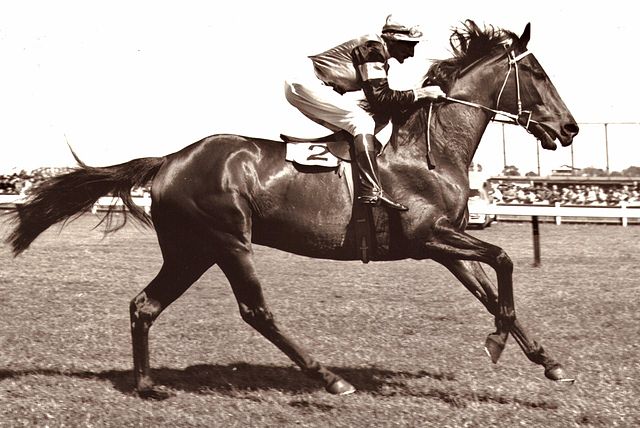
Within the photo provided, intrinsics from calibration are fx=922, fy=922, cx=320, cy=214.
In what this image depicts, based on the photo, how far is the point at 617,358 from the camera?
7.26 metres

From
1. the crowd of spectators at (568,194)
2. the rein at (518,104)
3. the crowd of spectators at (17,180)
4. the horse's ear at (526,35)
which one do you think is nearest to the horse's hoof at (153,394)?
the rein at (518,104)

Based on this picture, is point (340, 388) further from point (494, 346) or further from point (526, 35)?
point (526, 35)

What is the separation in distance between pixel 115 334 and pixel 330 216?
315cm

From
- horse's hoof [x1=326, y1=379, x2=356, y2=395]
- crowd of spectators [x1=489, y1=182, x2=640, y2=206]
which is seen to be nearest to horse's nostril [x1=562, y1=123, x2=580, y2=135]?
horse's hoof [x1=326, y1=379, x2=356, y2=395]

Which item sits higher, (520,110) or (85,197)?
(520,110)

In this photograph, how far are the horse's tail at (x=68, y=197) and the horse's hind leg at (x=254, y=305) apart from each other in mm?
928

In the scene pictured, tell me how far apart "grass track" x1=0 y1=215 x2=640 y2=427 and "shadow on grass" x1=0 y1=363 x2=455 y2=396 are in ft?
0.05

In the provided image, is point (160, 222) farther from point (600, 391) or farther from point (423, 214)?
point (600, 391)

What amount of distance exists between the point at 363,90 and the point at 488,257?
1409 mm

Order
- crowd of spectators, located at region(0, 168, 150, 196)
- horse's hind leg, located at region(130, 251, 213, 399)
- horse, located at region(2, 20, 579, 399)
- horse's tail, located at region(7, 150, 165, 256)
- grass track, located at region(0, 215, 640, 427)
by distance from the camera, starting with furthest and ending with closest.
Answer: crowd of spectators, located at region(0, 168, 150, 196)
horse's tail, located at region(7, 150, 165, 256)
horse's hind leg, located at region(130, 251, 213, 399)
horse, located at region(2, 20, 579, 399)
grass track, located at region(0, 215, 640, 427)

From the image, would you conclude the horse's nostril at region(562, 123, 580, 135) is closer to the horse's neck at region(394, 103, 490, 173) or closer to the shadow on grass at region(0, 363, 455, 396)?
the horse's neck at region(394, 103, 490, 173)

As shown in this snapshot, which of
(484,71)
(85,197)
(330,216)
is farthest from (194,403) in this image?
(484,71)

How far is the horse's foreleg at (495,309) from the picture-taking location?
6.35 m

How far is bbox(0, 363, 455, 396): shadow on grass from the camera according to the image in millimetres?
6422
